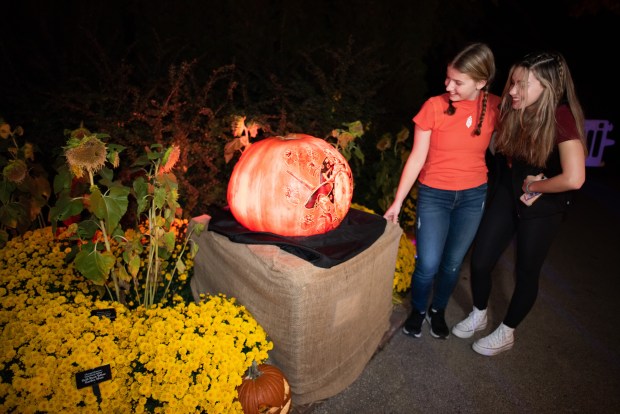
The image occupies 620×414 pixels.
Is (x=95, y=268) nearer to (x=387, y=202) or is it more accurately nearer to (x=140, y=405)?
(x=140, y=405)

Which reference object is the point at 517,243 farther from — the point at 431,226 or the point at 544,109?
the point at 544,109

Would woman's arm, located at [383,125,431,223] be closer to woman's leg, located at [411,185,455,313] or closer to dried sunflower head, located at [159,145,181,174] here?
woman's leg, located at [411,185,455,313]

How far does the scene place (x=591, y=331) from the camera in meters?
3.26

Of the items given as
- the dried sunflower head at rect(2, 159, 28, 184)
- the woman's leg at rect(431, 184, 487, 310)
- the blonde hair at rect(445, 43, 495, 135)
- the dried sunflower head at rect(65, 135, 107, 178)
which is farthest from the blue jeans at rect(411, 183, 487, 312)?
the dried sunflower head at rect(2, 159, 28, 184)

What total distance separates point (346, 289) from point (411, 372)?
95cm

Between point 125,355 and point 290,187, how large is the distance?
3.66ft

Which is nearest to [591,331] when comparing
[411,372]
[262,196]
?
[411,372]

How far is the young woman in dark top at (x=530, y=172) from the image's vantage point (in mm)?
2148

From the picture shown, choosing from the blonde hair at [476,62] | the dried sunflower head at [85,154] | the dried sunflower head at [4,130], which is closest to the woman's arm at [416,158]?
the blonde hair at [476,62]

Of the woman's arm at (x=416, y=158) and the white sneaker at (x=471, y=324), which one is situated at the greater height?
the woman's arm at (x=416, y=158)

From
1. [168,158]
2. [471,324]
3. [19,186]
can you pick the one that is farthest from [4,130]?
[471,324]

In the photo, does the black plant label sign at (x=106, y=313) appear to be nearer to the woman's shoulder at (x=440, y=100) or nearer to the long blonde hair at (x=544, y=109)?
the woman's shoulder at (x=440, y=100)

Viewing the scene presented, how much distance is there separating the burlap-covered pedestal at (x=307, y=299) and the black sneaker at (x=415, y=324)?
510 mm

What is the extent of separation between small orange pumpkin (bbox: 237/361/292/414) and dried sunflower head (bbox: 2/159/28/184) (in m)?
1.71
